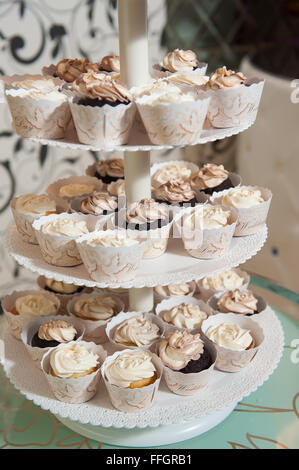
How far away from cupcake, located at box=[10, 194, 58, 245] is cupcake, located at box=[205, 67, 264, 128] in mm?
544

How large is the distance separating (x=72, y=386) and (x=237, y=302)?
→ 0.59 metres

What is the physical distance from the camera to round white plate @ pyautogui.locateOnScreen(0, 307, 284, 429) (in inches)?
56.5

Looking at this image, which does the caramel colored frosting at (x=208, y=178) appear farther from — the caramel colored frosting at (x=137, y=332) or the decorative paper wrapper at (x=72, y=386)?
the decorative paper wrapper at (x=72, y=386)

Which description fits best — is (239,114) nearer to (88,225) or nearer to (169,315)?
(88,225)

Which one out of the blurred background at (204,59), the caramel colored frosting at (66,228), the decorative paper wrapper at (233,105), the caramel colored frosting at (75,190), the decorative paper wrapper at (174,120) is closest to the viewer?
the decorative paper wrapper at (174,120)

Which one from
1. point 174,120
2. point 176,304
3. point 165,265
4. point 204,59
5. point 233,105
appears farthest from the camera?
point 204,59

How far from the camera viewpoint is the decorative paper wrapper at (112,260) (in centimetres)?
138

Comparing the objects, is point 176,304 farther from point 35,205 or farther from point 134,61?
point 134,61

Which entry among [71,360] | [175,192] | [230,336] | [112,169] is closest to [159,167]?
[112,169]

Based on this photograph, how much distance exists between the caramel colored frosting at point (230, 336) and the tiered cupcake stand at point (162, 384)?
2.9 inches

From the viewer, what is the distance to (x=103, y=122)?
4.30ft

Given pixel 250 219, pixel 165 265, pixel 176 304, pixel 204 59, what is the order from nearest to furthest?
1. pixel 165 265
2. pixel 250 219
3. pixel 176 304
4. pixel 204 59

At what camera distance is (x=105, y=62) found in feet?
5.27

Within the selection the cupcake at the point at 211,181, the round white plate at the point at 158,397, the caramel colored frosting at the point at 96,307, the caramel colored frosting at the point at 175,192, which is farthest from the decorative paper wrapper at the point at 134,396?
the cupcake at the point at 211,181
